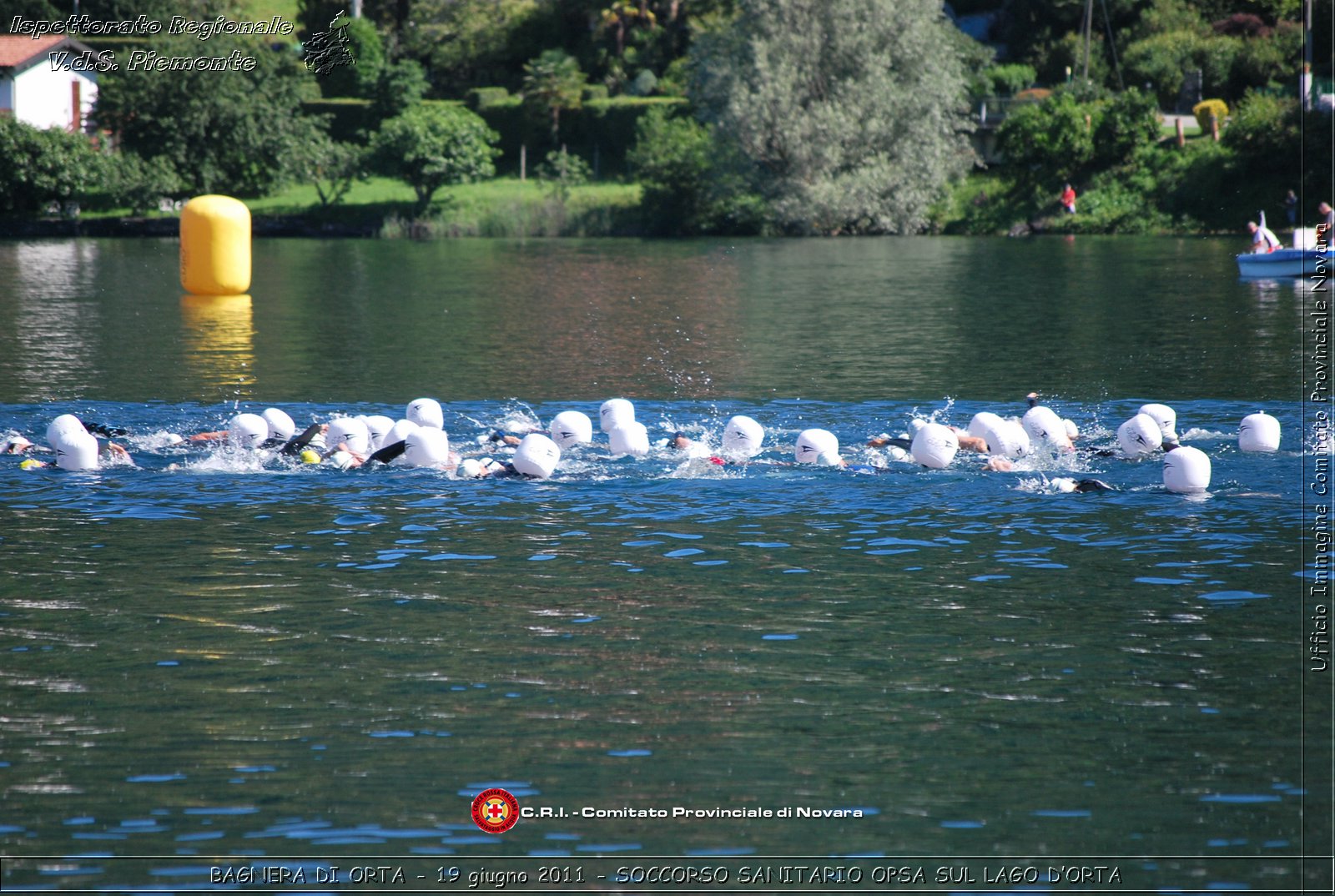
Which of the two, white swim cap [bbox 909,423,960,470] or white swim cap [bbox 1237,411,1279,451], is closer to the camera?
Answer: white swim cap [bbox 909,423,960,470]

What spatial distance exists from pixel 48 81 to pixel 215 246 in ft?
139

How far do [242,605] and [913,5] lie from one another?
207 ft

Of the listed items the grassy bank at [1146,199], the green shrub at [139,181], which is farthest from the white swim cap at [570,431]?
the green shrub at [139,181]

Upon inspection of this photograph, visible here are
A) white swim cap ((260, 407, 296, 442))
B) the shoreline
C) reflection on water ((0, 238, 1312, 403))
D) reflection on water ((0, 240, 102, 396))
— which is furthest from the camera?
the shoreline

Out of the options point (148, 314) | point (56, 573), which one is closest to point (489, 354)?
point (148, 314)

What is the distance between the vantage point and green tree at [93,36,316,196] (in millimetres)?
77562

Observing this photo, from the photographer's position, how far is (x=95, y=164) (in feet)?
247

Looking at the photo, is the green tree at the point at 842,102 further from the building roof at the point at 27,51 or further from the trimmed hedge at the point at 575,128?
the building roof at the point at 27,51

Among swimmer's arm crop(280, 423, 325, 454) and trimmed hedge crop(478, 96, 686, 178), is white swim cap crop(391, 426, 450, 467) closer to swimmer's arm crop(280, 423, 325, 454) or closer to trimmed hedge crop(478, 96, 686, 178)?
swimmer's arm crop(280, 423, 325, 454)

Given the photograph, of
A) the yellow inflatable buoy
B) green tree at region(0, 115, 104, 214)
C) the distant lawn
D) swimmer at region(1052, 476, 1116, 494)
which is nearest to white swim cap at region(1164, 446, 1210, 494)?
swimmer at region(1052, 476, 1116, 494)

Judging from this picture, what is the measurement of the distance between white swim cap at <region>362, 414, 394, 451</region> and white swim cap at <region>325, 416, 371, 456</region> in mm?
114

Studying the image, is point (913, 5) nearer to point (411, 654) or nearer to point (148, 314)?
point (148, 314)

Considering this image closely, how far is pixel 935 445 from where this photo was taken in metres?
20.5

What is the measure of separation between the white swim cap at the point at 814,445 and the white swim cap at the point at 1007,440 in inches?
90.7
